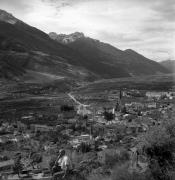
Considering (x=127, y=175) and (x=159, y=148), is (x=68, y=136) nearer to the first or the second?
(x=159, y=148)

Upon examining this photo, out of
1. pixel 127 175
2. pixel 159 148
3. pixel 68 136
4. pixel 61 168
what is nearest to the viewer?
pixel 127 175

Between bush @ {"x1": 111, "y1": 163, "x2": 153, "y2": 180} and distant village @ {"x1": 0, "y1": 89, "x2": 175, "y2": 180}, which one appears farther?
distant village @ {"x1": 0, "y1": 89, "x2": 175, "y2": 180}

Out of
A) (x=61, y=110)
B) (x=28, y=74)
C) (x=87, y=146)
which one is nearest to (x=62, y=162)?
(x=87, y=146)

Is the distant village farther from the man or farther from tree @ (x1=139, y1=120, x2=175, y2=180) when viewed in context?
the man

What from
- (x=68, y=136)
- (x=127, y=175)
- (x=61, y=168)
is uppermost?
(x=127, y=175)

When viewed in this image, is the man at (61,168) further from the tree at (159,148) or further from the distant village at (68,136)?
the tree at (159,148)

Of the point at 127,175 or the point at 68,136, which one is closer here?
the point at 127,175

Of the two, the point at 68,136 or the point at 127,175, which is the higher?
the point at 127,175

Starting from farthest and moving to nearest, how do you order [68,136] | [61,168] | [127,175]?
[68,136] < [61,168] < [127,175]

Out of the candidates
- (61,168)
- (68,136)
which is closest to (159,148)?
(61,168)

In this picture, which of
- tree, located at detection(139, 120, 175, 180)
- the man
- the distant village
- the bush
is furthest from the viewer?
the distant village

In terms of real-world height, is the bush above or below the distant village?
above

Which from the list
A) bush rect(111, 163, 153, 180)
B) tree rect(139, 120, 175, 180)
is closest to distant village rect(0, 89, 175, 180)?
tree rect(139, 120, 175, 180)
